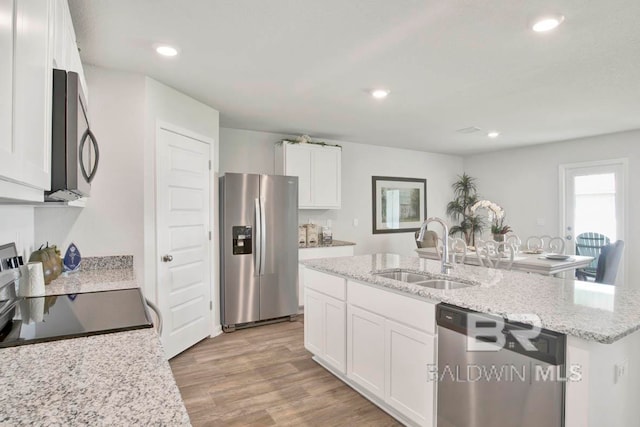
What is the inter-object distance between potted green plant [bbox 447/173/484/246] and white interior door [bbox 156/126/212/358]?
4.92 meters

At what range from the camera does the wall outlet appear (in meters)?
1.44

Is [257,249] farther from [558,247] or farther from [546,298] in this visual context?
[558,247]

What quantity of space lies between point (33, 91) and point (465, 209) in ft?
22.8

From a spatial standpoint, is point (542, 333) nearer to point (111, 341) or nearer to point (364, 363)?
point (364, 363)

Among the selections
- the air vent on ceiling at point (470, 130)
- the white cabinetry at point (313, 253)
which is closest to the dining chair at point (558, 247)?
the air vent on ceiling at point (470, 130)

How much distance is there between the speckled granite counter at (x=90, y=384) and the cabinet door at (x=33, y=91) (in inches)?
19.6

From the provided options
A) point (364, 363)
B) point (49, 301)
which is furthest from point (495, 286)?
point (49, 301)

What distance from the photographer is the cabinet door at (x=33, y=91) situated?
779 mm

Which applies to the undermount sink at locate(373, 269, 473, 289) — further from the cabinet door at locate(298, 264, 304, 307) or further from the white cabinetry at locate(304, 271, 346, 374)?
the cabinet door at locate(298, 264, 304, 307)

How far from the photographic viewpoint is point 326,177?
16.4 feet

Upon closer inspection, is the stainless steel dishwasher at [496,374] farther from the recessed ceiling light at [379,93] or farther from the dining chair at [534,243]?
the dining chair at [534,243]

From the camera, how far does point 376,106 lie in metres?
3.69

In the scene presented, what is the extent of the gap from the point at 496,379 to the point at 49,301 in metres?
2.09

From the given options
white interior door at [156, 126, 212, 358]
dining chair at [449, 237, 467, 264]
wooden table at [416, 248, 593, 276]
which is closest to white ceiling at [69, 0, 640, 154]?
white interior door at [156, 126, 212, 358]
